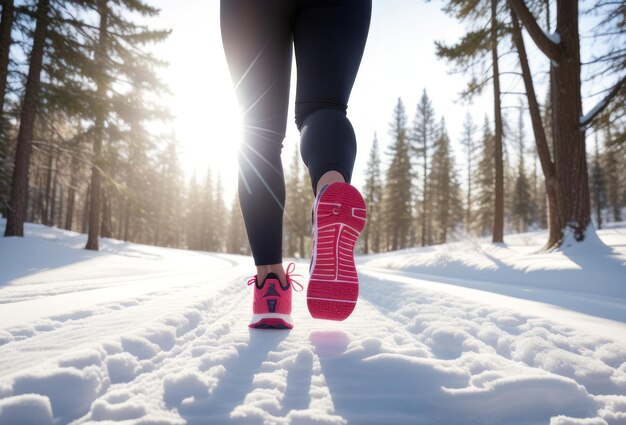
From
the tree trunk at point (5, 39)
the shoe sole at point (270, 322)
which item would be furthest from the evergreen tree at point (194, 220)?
the shoe sole at point (270, 322)

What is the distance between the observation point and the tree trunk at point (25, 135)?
1020 cm

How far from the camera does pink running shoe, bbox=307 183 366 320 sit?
1101 mm

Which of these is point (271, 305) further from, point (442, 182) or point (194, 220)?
point (194, 220)

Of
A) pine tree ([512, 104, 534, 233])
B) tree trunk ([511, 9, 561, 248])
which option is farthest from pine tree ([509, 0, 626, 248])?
pine tree ([512, 104, 534, 233])

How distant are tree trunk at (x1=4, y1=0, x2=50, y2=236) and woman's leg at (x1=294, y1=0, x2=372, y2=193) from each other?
12.0m

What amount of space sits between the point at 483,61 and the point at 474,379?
37.9 ft

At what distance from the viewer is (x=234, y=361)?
83 cm

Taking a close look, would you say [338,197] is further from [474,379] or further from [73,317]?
[73,317]

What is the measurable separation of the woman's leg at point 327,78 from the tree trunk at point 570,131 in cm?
557

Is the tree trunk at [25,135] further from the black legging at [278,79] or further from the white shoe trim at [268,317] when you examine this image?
the white shoe trim at [268,317]

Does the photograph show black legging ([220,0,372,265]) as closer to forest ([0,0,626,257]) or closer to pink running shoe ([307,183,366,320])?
pink running shoe ([307,183,366,320])

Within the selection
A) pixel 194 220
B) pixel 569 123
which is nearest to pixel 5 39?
pixel 569 123

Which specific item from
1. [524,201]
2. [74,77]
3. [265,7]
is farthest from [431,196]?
[265,7]

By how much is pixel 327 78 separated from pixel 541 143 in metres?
8.18
